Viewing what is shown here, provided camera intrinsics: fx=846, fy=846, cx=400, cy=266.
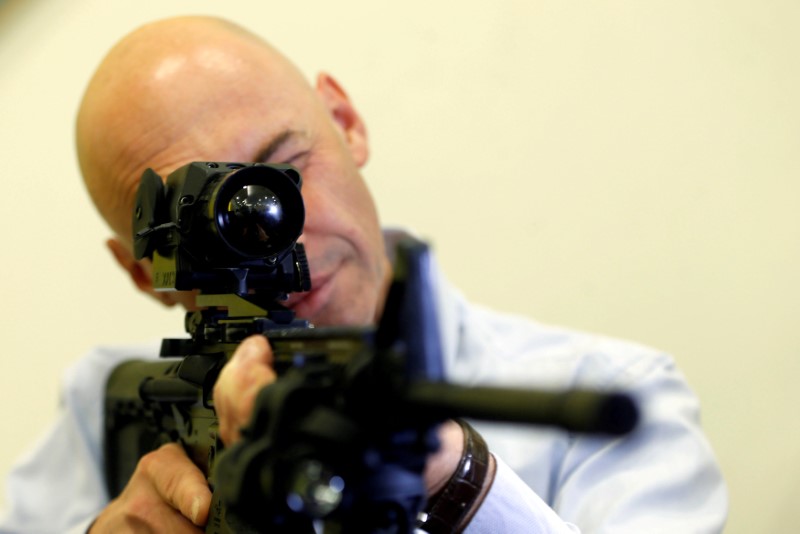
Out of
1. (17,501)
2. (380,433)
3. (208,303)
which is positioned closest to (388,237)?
(208,303)

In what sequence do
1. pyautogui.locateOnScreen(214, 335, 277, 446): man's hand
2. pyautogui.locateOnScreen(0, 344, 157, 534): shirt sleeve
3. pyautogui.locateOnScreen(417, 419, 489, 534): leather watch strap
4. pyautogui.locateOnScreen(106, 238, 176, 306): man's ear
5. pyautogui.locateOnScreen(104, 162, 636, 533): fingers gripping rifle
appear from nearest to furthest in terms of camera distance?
1. pyautogui.locateOnScreen(104, 162, 636, 533): fingers gripping rifle
2. pyautogui.locateOnScreen(214, 335, 277, 446): man's hand
3. pyautogui.locateOnScreen(417, 419, 489, 534): leather watch strap
4. pyautogui.locateOnScreen(106, 238, 176, 306): man's ear
5. pyautogui.locateOnScreen(0, 344, 157, 534): shirt sleeve

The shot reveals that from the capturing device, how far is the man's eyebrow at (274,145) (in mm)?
1169

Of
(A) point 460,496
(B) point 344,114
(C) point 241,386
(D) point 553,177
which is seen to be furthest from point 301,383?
(D) point 553,177

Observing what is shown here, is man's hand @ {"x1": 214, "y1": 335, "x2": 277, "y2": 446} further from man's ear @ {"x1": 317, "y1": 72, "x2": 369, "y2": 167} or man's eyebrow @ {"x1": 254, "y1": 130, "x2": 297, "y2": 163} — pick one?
man's ear @ {"x1": 317, "y1": 72, "x2": 369, "y2": 167}

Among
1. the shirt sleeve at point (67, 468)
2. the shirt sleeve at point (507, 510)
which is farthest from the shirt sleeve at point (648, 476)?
the shirt sleeve at point (67, 468)

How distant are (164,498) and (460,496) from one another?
1.25 feet

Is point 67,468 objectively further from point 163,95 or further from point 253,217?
point 253,217

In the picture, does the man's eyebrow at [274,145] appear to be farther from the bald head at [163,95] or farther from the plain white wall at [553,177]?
the plain white wall at [553,177]

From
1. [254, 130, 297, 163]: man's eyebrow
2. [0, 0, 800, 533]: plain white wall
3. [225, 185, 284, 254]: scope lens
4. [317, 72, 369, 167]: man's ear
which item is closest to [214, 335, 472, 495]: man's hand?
[225, 185, 284, 254]: scope lens

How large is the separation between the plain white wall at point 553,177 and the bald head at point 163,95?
20.8 inches

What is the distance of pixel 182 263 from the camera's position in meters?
0.86

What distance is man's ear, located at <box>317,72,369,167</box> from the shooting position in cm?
149

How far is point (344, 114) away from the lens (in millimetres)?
1520

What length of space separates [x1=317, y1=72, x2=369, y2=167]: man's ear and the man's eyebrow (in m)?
0.27
